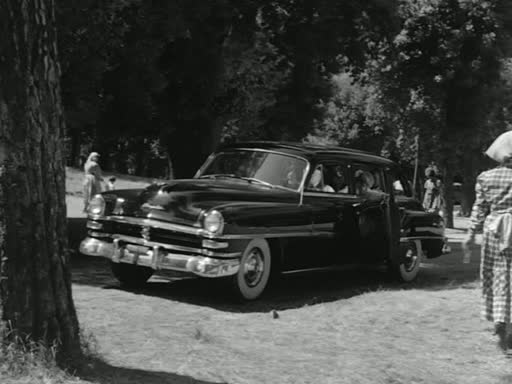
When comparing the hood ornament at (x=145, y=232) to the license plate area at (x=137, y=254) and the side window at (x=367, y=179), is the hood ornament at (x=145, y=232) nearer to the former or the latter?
the license plate area at (x=137, y=254)

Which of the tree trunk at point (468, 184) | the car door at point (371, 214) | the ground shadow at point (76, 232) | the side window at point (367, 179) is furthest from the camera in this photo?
the tree trunk at point (468, 184)

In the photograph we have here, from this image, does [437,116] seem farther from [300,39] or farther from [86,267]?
[86,267]

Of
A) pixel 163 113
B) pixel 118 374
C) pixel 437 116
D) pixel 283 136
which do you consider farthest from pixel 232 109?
pixel 118 374

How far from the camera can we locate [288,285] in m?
11.0

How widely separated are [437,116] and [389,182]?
17432 mm

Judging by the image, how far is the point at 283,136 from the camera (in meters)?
24.0

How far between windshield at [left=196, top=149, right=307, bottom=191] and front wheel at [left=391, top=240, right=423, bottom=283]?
204cm

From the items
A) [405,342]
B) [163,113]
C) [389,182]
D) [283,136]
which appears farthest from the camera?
[283,136]

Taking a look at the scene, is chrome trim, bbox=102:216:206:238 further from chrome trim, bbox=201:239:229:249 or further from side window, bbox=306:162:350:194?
side window, bbox=306:162:350:194

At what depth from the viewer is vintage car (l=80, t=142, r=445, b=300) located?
29.2ft

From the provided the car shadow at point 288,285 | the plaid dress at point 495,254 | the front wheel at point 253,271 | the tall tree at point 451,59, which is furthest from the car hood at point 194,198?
the tall tree at point 451,59

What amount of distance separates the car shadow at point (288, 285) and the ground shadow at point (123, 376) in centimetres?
320

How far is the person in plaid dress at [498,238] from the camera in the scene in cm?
693

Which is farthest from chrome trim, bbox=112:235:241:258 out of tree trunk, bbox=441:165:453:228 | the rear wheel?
tree trunk, bbox=441:165:453:228
